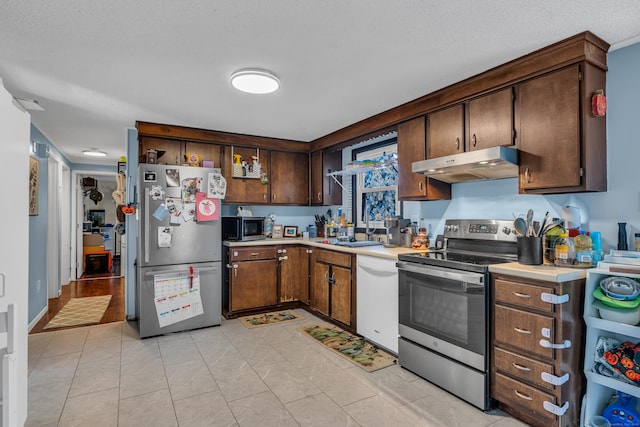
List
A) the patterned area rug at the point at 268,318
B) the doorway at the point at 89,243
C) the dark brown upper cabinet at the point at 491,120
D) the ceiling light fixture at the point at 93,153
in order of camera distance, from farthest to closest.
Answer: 1. the doorway at the point at 89,243
2. the ceiling light fixture at the point at 93,153
3. the patterned area rug at the point at 268,318
4. the dark brown upper cabinet at the point at 491,120

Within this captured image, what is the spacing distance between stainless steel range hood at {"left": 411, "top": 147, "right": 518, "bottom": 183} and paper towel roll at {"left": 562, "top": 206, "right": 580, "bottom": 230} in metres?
0.43

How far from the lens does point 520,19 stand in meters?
1.89

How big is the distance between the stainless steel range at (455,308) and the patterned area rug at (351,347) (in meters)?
0.22

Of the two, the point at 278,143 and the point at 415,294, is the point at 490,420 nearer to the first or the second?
the point at 415,294

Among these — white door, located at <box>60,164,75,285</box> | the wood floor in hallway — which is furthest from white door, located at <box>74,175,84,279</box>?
the wood floor in hallway

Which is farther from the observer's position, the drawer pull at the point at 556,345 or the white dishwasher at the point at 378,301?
the white dishwasher at the point at 378,301

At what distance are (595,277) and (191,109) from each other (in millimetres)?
3415

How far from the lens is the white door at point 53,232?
16.8 ft

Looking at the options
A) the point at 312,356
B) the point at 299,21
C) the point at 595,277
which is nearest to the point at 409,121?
the point at 299,21

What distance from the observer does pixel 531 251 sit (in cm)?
217

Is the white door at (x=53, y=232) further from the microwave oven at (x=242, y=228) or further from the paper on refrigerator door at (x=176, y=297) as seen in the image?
the microwave oven at (x=242, y=228)

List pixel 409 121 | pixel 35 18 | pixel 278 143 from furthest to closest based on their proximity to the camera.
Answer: pixel 278 143
pixel 409 121
pixel 35 18

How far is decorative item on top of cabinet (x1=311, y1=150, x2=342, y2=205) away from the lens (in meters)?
4.67

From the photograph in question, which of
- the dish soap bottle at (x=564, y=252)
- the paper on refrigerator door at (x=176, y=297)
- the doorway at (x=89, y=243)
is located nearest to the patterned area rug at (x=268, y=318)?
the paper on refrigerator door at (x=176, y=297)
